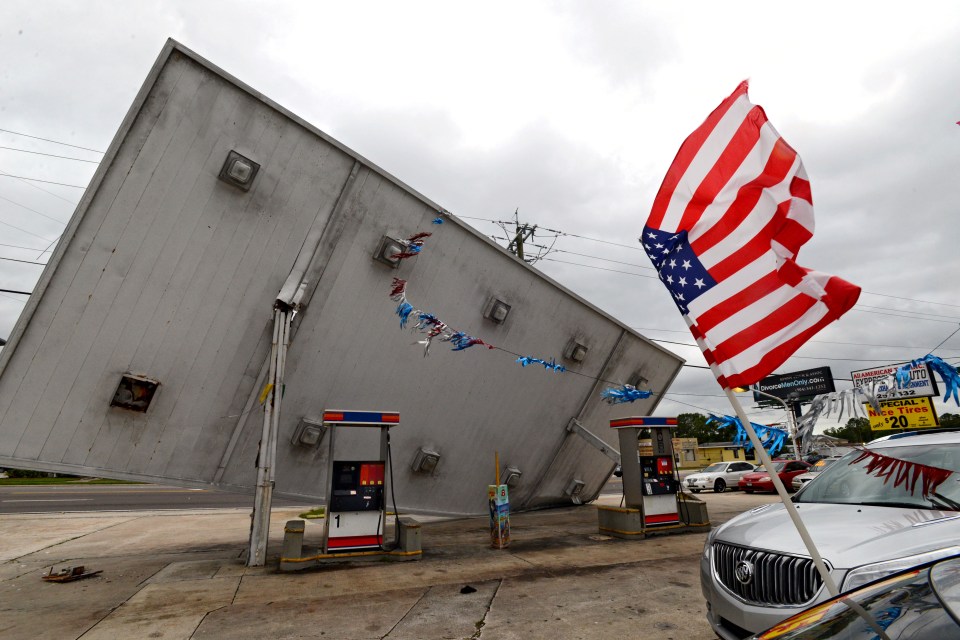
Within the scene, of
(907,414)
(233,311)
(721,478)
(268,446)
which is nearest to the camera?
(268,446)

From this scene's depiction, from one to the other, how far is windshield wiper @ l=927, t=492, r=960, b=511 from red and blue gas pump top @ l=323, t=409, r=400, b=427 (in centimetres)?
710

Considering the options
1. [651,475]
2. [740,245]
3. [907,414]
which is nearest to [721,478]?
[907,414]

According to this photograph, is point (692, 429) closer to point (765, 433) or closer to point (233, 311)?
point (765, 433)

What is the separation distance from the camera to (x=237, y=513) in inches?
644

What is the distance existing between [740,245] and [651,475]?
789cm

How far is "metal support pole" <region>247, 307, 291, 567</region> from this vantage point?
8031 millimetres

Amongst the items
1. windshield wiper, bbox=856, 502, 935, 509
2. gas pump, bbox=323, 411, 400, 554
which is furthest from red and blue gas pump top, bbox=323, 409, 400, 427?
windshield wiper, bbox=856, 502, 935, 509

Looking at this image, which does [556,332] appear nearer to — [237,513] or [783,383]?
[237,513]

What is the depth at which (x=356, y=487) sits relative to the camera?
8594 mm

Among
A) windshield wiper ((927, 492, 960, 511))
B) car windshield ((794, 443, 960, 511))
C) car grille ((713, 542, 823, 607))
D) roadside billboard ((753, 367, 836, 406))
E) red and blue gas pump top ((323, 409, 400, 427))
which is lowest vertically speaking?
car grille ((713, 542, 823, 607))

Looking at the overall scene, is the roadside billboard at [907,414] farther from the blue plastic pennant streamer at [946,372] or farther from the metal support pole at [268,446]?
the metal support pole at [268,446]

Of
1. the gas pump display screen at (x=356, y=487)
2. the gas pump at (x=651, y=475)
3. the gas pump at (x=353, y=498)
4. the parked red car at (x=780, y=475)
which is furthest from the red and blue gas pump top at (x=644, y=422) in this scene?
the parked red car at (x=780, y=475)

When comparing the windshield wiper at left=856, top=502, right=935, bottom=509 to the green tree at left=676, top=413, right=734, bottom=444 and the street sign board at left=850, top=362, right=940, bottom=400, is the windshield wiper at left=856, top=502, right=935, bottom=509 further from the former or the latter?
the green tree at left=676, top=413, right=734, bottom=444

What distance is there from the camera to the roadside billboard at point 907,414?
20156 mm
